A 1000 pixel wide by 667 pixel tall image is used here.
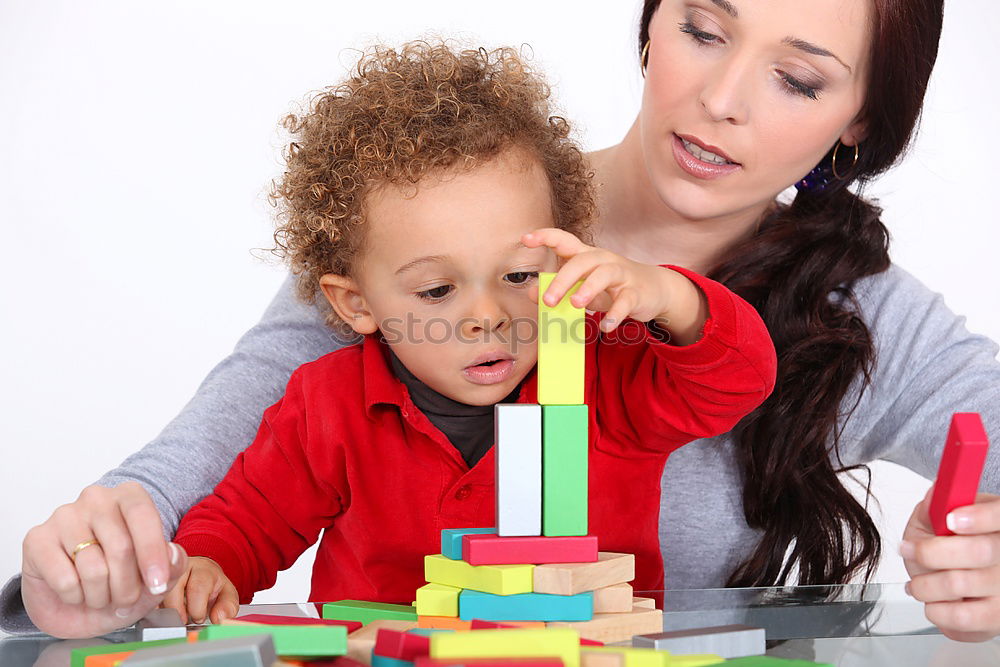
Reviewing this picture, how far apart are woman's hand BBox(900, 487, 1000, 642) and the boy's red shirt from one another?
31 centimetres

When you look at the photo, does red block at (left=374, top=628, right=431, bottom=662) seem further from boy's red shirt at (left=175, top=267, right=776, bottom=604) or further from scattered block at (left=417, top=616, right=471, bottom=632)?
boy's red shirt at (left=175, top=267, right=776, bottom=604)

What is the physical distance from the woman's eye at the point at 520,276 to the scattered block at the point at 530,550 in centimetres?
38

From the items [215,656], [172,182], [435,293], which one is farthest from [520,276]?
[172,182]

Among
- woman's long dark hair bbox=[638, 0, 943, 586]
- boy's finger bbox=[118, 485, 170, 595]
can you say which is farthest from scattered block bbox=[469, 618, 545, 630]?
woman's long dark hair bbox=[638, 0, 943, 586]

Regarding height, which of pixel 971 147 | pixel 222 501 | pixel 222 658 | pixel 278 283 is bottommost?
pixel 222 658

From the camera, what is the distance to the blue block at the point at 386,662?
97 cm

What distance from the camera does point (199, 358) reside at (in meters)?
3.20

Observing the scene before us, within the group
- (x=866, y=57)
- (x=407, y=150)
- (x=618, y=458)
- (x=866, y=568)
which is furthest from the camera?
(x=866, y=568)

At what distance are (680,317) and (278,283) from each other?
215 centimetres

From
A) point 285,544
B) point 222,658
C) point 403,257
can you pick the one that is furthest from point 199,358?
point 222,658

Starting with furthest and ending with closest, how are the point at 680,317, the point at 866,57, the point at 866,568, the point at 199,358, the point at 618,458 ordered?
the point at 199,358 < the point at 866,568 < the point at 866,57 < the point at 618,458 < the point at 680,317

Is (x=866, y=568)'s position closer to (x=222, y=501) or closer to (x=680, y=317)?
(x=680, y=317)

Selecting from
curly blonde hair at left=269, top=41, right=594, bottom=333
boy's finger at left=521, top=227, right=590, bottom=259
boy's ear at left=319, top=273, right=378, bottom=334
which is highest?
curly blonde hair at left=269, top=41, right=594, bottom=333

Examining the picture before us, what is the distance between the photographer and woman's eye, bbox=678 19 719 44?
165 centimetres
